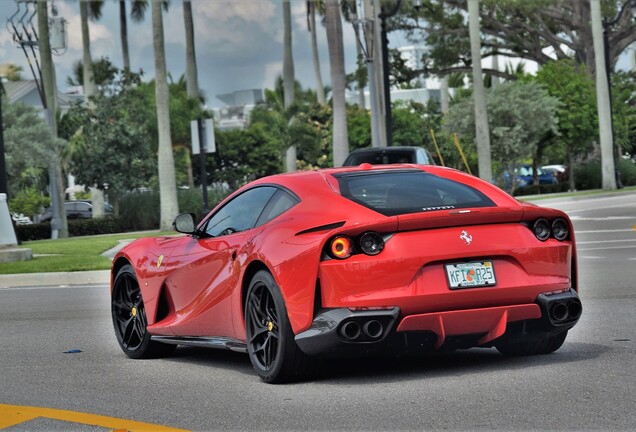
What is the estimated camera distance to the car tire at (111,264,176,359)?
9.95 metres

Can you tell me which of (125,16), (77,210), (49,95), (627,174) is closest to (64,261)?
(49,95)

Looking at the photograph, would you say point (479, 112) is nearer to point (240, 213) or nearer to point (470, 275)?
point (240, 213)

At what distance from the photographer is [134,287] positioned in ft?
33.6

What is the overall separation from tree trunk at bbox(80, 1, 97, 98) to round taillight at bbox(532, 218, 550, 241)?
5622 centimetres

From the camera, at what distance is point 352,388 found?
7.74 metres

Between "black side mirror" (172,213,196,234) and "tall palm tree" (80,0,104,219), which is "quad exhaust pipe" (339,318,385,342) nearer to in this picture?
"black side mirror" (172,213,196,234)

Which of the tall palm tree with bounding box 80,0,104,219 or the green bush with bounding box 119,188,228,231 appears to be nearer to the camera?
the green bush with bounding box 119,188,228,231

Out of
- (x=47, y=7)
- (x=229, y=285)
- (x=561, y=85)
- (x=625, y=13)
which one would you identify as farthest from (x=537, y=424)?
(x=625, y=13)

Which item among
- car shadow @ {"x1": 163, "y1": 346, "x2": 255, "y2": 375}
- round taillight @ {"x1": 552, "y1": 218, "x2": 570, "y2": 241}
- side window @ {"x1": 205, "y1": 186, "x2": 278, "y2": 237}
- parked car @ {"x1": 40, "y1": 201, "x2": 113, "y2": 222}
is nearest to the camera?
round taillight @ {"x1": 552, "y1": 218, "x2": 570, "y2": 241}

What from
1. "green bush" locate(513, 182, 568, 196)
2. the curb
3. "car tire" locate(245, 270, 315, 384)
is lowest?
"green bush" locate(513, 182, 568, 196)

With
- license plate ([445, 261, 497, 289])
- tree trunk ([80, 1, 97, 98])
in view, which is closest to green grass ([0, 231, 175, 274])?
license plate ([445, 261, 497, 289])

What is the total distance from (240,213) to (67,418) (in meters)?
2.45

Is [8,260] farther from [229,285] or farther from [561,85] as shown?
[561,85]

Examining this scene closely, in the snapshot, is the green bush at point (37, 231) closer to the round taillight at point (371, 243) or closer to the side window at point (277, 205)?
the side window at point (277, 205)
